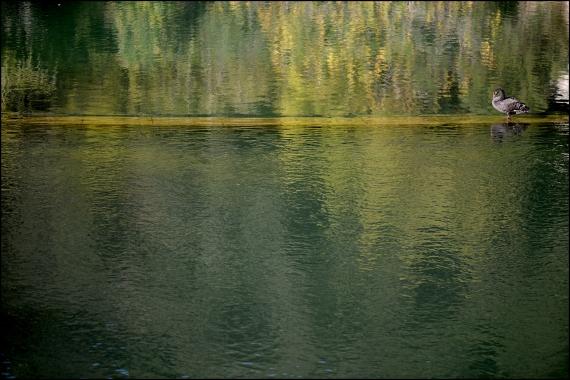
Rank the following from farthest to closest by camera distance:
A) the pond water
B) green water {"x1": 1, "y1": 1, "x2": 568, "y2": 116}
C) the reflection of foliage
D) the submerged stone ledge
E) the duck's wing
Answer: green water {"x1": 1, "y1": 1, "x2": 568, "y2": 116}, the reflection of foliage, the duck's wing, the submerged stone ledge, the pond water

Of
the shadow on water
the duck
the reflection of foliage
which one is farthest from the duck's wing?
the reflection of foliage

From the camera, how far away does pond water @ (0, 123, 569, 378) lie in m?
4.83

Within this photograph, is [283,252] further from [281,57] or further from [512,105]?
[281,57]

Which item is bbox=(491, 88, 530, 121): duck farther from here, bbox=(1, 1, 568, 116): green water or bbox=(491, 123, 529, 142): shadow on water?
bbox=(1, 1, 568, 116): green water

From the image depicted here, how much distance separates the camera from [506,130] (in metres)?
9.45

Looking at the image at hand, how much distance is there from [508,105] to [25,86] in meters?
4.67

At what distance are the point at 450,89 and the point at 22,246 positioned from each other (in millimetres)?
5986

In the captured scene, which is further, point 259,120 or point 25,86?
point 25,86

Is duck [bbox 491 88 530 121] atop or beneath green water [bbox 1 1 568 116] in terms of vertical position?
beneath

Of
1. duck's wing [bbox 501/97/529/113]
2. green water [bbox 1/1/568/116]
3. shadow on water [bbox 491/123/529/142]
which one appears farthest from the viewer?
green water [bbox 1/1/568/116]

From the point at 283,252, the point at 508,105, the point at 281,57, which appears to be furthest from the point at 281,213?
the point at 281,57

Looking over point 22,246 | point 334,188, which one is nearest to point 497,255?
point 334,188

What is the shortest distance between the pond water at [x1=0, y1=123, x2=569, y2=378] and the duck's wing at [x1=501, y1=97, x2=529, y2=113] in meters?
0.39

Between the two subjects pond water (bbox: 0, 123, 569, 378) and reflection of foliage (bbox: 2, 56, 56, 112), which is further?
reflection of foliage (bbox: 2, 56, 56, 112)
